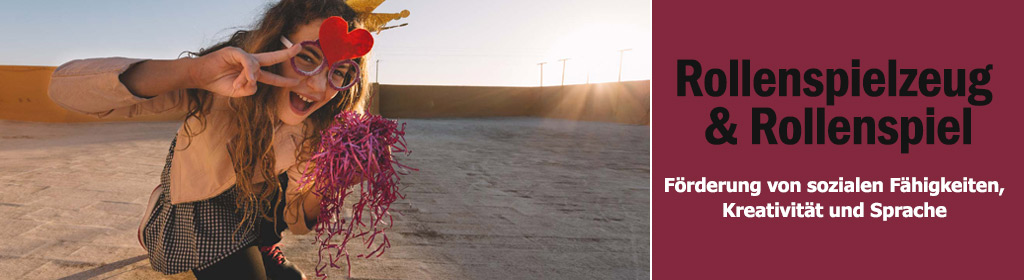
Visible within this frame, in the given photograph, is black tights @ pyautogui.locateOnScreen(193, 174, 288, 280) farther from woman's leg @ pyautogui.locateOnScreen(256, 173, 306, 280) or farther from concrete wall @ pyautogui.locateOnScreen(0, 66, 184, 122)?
concrete wall @ pyautogui.locateOnScreen(0, 66, 184, 122)

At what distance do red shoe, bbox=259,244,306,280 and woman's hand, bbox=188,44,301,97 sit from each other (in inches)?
37.6

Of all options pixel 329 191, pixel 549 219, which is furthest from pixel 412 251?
pixel 549 219

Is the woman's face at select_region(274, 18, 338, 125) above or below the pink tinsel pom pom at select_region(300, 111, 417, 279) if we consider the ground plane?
above

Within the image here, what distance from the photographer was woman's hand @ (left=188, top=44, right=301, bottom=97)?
133 cm

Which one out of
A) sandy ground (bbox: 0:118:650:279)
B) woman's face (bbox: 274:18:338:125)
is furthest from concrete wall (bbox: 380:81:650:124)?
woman's face (bbox: 274:18:338:125)

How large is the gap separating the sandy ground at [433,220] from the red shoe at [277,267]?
19 cm

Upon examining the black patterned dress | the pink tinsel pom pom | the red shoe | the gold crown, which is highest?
the gold crown

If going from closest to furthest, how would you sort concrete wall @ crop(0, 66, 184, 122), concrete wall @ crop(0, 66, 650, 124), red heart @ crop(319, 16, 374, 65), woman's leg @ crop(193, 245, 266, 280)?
1. red heart @ crop(319, 16, 374, 65)
2. woman's leg @ crop(193, 245, 266, 280)
3. concrete wall @ crop(0, 66, 184, 122)
4. concrete wall @ crop(0, 66, 650, 124)

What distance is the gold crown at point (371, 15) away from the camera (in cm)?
184

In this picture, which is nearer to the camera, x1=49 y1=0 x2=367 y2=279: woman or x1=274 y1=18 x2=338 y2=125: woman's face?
x1=49 y1=0 x2=367 y2=279: woman

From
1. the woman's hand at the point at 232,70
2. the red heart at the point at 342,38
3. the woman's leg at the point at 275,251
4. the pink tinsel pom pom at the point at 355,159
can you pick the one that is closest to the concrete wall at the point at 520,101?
the woman's leg at the point at 275,251
